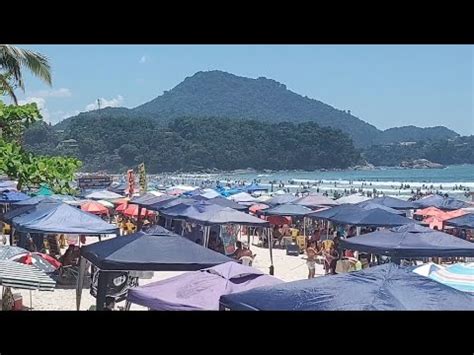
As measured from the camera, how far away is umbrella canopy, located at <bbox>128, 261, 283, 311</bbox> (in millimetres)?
4742

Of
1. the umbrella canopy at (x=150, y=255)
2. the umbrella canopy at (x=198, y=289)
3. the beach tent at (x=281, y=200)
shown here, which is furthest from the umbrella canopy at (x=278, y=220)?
the umbrella canopy at (x=198, y=289)

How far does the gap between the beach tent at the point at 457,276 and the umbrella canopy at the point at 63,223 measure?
4.73 metres

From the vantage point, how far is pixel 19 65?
12.3 meters

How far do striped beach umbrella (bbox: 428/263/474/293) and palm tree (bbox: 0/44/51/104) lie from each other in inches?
310

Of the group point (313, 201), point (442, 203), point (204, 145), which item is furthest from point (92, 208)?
point (204, 145)

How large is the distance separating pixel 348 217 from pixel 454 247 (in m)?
4.13

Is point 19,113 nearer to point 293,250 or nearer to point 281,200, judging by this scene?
point 293,250

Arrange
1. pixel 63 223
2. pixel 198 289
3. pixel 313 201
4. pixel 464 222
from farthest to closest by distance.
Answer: pixel 313 201 → pixel 464 222 → pixel 63 223 → pixel 198 289

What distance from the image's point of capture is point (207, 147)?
111 metres

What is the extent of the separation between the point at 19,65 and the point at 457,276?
9.20 meters

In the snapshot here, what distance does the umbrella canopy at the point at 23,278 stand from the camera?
17.9ft

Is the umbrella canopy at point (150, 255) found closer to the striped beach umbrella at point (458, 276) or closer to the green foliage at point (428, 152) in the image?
the striped beach umbrella at point (458, 276)

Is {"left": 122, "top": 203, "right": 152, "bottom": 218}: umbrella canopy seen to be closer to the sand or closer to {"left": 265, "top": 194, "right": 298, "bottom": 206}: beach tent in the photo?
the sand
